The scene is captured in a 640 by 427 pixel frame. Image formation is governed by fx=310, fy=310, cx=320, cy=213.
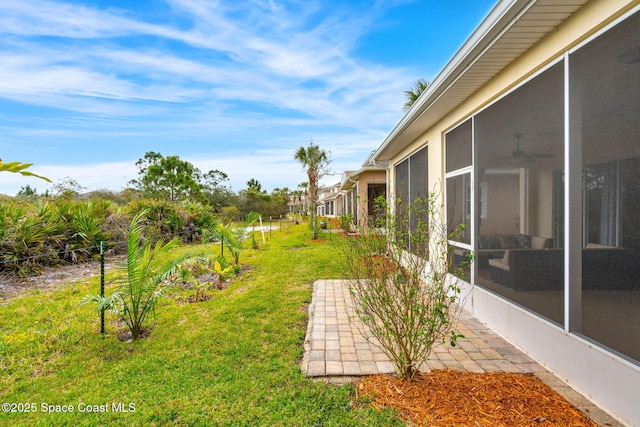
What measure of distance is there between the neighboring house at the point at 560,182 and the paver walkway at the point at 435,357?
0.13 m

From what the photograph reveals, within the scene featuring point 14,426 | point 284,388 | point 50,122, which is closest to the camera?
point 14,426

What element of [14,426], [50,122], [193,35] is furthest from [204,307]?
[50,122]

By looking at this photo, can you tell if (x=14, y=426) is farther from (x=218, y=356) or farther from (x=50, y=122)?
(x=50, y=122)

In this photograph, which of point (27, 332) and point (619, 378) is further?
point (27, 332)

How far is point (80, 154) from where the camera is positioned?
21156 millimetres

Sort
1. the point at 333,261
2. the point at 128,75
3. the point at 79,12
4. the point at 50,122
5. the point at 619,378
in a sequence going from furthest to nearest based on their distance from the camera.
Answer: the point at 50,122 → the point at 128,75 → the point at 333,261 → the point at 79,12 → the point at 619,378

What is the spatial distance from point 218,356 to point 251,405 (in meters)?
1.10

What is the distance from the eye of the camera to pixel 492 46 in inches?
123

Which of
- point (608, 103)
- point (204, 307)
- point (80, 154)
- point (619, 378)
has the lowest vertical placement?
point (204, 307)

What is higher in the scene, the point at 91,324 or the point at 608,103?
the point at 608,103

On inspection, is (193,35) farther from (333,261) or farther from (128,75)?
(333,261)

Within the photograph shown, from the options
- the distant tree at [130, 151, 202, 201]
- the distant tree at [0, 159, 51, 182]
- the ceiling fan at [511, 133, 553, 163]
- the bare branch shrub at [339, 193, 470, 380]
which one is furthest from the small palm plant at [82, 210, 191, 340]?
the distant tree at [130, 151, 202, 201]

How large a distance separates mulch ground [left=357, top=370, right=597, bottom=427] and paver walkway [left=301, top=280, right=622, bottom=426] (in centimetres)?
13

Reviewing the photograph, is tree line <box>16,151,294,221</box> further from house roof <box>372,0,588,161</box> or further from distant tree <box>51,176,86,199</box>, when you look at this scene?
house roof <box>372,0,588,161</box>
